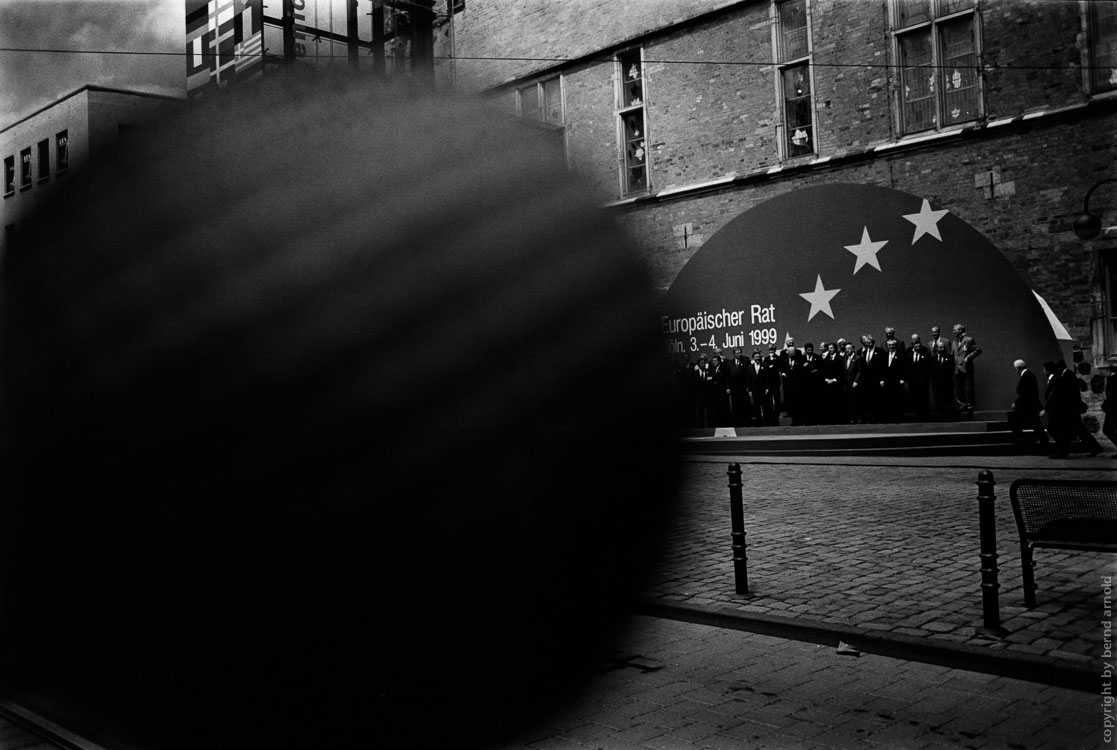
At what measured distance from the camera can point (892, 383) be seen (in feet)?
55.4

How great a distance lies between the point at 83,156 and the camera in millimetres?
1347

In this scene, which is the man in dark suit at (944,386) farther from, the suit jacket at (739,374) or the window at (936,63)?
the window at (936,63)

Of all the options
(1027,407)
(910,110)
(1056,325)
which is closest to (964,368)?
(1056,325)

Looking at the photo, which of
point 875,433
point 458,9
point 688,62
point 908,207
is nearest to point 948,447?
point 875,433

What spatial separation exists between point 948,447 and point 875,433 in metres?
1.56

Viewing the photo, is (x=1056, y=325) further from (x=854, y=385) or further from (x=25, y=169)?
(x=25, y=169)

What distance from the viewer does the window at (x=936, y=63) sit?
54.6ft

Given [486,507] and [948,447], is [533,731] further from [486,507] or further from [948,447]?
[948,447]

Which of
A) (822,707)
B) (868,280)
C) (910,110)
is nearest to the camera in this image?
(822,707)

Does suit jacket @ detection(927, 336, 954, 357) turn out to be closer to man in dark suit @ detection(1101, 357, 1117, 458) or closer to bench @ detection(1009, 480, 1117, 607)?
man in dark suit @ detection(1101, 357, 1117, 458)

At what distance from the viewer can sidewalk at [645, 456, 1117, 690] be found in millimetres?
4250

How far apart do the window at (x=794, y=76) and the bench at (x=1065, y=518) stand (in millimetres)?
14496

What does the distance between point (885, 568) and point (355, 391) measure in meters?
6.05

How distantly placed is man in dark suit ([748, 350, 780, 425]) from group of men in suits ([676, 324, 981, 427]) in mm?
20
